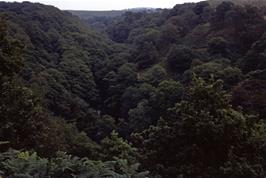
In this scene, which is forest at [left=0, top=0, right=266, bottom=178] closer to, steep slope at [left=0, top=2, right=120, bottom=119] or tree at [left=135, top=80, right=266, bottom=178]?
tree at [left=135, top=80, right=266, bottom=178]

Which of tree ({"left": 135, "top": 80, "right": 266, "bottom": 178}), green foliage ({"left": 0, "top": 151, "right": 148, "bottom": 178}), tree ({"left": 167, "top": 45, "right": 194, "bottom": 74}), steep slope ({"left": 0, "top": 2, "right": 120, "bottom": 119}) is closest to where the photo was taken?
green foliage ({"left": 0, "top": 151, "right": 148, "bottom": 178})

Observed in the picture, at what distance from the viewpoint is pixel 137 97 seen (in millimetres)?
52250

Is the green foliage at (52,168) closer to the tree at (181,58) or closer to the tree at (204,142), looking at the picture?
the tree at (204,142)

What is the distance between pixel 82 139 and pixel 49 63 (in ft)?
110

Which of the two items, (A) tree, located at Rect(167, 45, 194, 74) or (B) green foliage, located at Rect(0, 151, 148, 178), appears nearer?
(B) green foliage, located at Rect(0, 151, 148, 178)

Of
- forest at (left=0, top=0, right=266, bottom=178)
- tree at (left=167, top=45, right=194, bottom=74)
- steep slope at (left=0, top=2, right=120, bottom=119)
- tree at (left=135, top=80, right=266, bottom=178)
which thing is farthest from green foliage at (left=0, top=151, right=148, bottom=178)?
tree at (left=167, top=45, right=194, bottom=74)

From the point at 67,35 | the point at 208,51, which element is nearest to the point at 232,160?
the point at 208,51

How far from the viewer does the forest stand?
12594 millimetres

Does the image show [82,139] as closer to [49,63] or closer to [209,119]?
[209,119]

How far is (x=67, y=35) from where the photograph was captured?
80500 millimetres

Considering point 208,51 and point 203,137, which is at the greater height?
point 203,137

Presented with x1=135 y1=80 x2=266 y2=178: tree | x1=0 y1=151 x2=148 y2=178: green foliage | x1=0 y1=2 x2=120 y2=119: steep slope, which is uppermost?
x1=0 y1=151 x2=148 y2=178: green foliage

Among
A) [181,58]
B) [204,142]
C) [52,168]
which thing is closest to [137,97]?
[181,58]

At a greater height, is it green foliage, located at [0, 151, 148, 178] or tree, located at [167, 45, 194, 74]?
green foliage, located at [0, 151, 148, 178]
